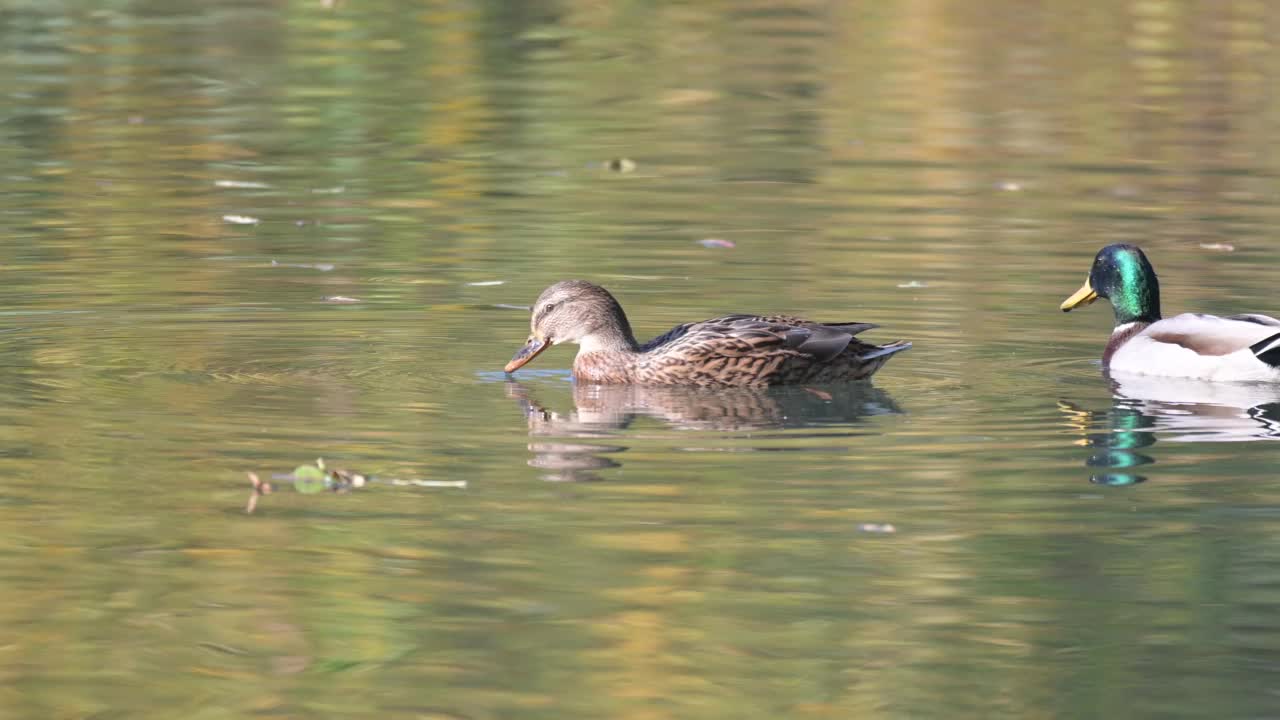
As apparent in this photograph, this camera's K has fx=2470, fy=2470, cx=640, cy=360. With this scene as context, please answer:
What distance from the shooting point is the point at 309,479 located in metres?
9.57

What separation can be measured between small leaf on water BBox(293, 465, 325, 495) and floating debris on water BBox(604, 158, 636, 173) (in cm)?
1109

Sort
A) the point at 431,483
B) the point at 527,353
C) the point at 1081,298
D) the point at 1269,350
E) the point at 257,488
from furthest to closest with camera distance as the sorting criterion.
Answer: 1. the point at 1081,298
2. the point at 527,353
3. the point at 1269,350
4. the point at 431,483
5. the point at 257,488

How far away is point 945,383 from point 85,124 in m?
13.5

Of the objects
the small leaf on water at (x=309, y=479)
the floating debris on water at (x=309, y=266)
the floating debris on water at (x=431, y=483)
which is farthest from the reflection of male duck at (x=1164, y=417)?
the floating debris on water at (x=309, y=266)

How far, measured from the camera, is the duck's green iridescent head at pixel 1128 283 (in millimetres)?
13672

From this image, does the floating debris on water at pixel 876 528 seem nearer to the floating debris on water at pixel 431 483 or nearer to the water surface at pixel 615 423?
the water surface at pixel 615 423

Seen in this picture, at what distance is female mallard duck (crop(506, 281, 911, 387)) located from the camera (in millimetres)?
12055

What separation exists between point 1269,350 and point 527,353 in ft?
12.0

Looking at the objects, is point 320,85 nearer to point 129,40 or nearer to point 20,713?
point 129,40

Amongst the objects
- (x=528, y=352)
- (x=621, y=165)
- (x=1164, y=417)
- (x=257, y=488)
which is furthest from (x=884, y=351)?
(x=621, y=165)

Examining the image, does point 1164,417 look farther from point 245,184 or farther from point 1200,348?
point 245,184

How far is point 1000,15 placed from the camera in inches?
1393

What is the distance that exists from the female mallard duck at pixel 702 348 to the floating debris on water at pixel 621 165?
8.11 m

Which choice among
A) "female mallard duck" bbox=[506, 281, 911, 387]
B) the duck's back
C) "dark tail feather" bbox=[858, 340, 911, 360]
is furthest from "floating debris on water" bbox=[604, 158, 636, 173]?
"dark tail feather" bbox=[858, 340, 911, 360]
